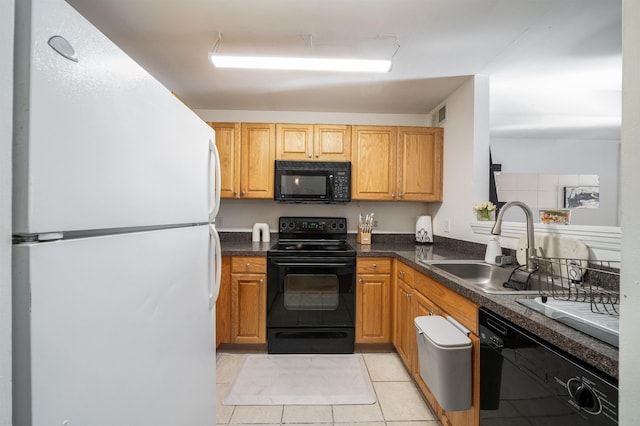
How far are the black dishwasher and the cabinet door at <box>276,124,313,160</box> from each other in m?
2.09

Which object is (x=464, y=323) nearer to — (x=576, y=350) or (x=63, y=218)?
(x=576, y=350)

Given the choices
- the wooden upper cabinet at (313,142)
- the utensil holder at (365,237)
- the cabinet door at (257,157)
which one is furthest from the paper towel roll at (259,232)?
the utensil holder at (365,237)

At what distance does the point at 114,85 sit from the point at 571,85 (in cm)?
330

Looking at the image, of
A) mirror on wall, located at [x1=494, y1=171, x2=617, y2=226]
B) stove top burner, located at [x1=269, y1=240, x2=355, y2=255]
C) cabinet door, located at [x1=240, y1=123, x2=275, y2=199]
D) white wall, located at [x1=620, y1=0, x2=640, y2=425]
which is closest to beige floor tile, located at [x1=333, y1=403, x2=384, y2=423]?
stove top burner, located at [x1=269, y1=240, x2=355, y2=255]

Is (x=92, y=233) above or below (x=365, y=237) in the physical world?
above

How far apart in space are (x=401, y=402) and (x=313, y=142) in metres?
2.31

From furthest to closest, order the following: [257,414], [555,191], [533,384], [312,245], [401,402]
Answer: [555,191]
[312,245]
[401,402]
[257,414]
[533,384]

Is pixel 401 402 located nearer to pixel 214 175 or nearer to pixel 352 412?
pixel 352 412

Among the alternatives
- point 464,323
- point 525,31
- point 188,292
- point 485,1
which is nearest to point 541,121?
point 525,31

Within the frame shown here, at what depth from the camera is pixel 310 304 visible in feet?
7.73

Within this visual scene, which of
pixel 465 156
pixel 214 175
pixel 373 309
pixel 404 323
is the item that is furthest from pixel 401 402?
pixel 465 156

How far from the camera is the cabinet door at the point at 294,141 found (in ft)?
8.98

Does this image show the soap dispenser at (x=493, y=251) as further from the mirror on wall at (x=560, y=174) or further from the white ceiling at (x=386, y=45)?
the mirror on wall at (x=560, y=174)

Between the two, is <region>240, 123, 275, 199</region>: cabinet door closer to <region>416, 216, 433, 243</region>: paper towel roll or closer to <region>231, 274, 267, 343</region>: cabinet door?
<region>231, 274, 267, 343</region>: cabinet door
